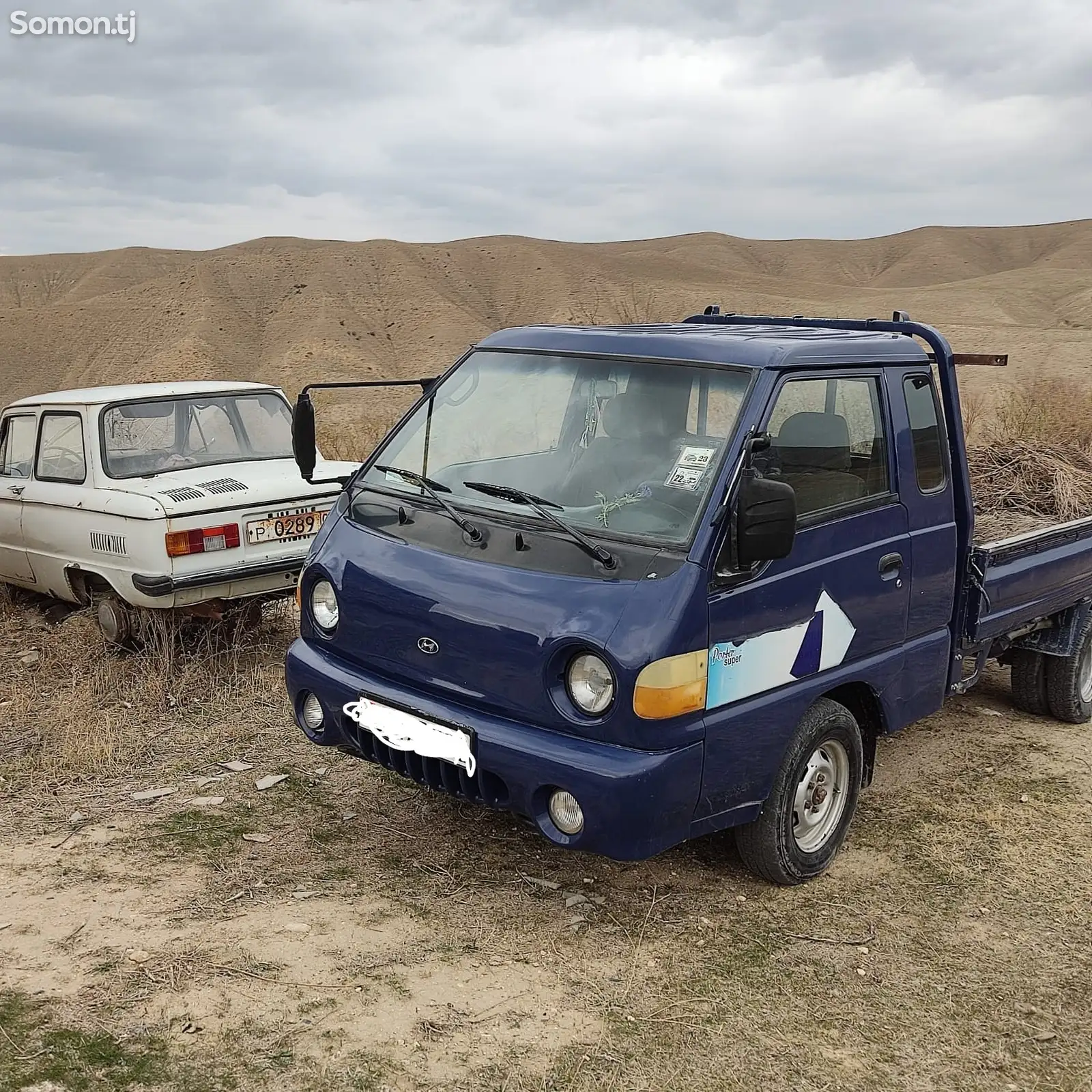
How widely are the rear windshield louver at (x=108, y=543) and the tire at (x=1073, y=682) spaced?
536 cm

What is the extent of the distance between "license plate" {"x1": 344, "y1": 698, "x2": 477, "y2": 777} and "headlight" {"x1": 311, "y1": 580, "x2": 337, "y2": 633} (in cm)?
37

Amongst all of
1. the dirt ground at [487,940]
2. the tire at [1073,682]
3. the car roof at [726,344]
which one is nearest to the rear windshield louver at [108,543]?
the dirt ground at [487,940]

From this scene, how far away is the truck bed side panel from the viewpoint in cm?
479

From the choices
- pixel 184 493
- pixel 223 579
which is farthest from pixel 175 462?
pixel 223 579

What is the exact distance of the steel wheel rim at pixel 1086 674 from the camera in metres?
5.99

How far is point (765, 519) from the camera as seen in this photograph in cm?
325

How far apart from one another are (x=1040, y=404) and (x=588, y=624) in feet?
31.4

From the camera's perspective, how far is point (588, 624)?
10.9ft

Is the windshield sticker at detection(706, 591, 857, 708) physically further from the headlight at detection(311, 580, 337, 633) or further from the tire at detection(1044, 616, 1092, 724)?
the tire at detection(1044, 616, 1092, 724)

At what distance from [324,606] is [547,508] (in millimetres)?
1019

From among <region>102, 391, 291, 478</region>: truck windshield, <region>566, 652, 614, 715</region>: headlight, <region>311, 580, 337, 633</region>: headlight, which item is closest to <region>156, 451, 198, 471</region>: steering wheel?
<region>102, 391, 291, 478</region>: truck windshield

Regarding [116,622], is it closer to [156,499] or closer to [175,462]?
[156,499]

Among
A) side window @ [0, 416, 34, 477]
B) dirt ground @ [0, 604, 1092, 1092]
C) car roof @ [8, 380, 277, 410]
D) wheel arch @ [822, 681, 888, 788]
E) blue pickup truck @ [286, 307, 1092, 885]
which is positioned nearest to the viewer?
dirt ground @ [0, 604, 1092, 1092]

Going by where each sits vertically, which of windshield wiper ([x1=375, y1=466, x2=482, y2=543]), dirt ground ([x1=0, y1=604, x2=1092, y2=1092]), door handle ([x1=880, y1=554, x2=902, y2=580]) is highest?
windshield wiper ([x1=375, y1=466, x2=482, y2=543])
